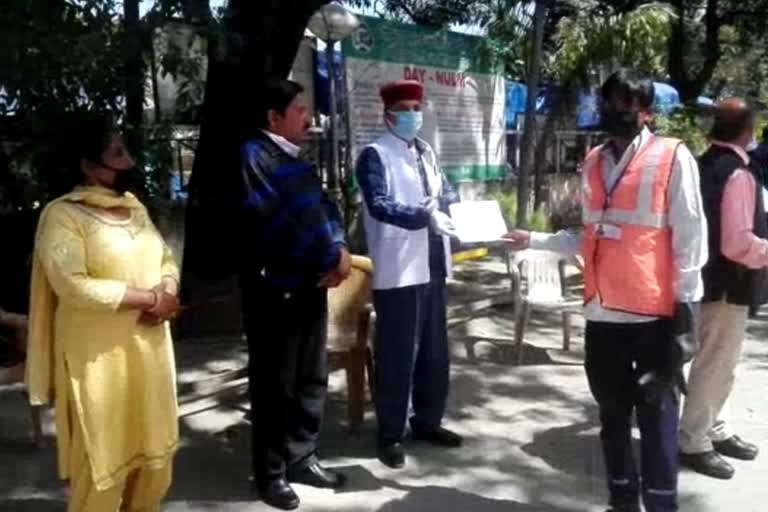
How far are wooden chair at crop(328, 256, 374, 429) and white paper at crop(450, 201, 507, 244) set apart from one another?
0.68 m

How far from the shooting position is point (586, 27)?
45.6 ft

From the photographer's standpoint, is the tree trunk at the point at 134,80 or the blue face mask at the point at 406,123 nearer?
the blue face mask at the point at 406,123

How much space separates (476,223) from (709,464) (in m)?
1.53

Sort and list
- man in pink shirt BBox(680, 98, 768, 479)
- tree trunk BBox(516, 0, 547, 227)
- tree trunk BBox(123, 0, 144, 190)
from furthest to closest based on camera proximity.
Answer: tree trunk BBox(516, 0, 547, 227)
tree trunk BBox(123, 0, 144, 190)
man in pink shirt BBox(680, 98, 768, 479)

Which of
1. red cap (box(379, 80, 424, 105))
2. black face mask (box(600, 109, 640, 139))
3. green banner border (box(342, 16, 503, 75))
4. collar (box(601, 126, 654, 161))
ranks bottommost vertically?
collar (box(601, 126, 654, 161))

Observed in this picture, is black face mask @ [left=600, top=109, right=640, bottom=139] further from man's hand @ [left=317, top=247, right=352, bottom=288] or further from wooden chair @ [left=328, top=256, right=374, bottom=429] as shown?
wooden chair @ [left=328, top=256, right=374, bottom=429]

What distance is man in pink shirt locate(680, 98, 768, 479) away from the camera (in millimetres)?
4371

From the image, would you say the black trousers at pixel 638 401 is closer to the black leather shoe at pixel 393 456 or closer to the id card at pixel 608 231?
the id card at pixel 608 231

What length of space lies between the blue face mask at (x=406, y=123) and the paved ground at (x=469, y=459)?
1.50 metres

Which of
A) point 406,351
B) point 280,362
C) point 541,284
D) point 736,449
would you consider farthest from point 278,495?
point 541,284

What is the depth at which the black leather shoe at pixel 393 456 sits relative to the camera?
15.7 ft

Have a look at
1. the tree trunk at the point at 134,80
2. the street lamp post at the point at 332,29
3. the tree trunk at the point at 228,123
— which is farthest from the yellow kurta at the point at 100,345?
the street lamp post at the point at 332,29

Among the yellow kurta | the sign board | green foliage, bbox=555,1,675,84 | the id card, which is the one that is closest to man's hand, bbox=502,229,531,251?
the id card

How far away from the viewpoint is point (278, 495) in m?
4.24
